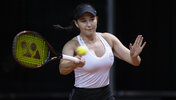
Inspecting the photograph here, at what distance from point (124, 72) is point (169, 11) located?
3.95ft

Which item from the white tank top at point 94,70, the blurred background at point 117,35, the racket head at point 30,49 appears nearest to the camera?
the racket head at point 30,49

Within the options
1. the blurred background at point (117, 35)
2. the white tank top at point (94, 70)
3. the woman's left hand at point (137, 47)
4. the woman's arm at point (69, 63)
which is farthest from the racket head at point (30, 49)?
the blurred background at point (117, 35)

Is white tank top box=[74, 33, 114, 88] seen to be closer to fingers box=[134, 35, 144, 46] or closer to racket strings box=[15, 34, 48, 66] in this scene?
fingers box=[134, 35, 144, 46]

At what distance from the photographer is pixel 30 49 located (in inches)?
143

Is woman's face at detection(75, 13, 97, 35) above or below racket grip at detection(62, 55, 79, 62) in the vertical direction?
above

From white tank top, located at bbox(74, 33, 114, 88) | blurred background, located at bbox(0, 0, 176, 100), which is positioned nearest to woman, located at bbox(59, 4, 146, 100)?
white tank top, located at bbox(74, 33, 114, 88)

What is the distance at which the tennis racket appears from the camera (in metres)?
3.51

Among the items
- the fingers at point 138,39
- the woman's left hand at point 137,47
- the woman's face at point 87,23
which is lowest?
the woman's left hand at point 137,47

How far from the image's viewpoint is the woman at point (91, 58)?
12.5ft

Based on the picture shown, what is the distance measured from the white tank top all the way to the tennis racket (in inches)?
11.3

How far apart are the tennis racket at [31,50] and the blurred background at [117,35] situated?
2397 millimetres

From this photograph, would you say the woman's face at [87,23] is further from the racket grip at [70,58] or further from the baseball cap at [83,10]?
the racket grip at [70,58]

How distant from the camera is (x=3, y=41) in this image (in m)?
6.27

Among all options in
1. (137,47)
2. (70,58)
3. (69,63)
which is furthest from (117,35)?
(70,58)
